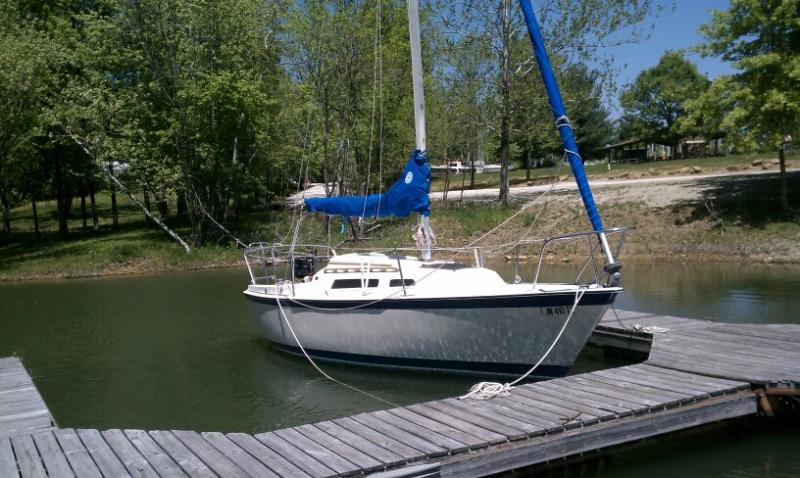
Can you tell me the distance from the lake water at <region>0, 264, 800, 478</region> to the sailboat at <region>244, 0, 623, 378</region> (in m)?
0.60

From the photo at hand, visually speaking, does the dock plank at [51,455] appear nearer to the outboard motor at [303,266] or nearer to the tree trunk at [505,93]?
the outboard motor at [303,266]

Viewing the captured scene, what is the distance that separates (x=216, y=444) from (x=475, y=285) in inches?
245

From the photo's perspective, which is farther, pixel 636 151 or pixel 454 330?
pixel 636 151

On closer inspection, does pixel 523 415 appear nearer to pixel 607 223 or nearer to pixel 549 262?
pixel 549 262

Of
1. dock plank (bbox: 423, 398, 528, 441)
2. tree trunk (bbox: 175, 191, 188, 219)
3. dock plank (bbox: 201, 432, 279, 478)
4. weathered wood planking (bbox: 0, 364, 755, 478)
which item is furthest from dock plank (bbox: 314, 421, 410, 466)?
tree trunk (bbox: 175, 191, 188, 219)

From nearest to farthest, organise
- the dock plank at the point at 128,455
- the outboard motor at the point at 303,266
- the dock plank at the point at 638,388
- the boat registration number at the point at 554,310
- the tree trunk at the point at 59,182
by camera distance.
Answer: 1. the dock plank at the point at 128,455
2. the dock plank at the point at 638,388
3. the boat registration number at the point at 554,310
4. the outboard motor at the point at 303,266
5. the tree trunk at the point at 59,182

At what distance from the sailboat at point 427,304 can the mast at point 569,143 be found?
2cm

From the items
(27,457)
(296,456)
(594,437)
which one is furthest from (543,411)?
(27,457)

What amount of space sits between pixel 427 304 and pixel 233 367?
5.11 meters

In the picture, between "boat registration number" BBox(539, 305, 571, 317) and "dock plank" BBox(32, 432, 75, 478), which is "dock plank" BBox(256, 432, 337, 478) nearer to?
"dock plank" BBox(32, 432, 75, 478)

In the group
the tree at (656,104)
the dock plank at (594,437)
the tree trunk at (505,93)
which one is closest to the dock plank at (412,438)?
the dock plank at (594,437)

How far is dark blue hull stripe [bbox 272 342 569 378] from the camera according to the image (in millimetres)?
13648

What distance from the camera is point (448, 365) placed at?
47.3ft

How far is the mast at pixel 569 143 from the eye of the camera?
13.1m
